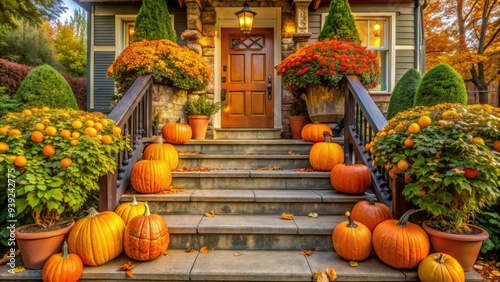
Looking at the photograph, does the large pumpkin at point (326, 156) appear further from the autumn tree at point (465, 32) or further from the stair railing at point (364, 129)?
the autumn tree at point (465, 32)

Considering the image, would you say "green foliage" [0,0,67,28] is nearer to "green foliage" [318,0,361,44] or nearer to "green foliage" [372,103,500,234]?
"green foliage" [318,0,361,44]

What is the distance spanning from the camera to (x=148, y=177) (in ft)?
8.48

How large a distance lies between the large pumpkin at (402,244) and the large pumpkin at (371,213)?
0.59 feet

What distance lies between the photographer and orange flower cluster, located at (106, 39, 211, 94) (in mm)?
3500

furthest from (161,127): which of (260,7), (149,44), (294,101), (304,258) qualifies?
(260,7)

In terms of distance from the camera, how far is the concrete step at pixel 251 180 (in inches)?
115

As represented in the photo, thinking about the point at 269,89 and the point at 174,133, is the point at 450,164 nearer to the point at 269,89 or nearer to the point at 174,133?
the point at 174,133

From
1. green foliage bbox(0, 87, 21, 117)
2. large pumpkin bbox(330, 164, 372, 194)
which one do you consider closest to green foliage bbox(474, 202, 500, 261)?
large pumpkin bbox(330, 164, 372, 194)

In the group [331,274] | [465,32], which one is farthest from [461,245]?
[465,32]

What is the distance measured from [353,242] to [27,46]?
587 inches

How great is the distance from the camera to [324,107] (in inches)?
148

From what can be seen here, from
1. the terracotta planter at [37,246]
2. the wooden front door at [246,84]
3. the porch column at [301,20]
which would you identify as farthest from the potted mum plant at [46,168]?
the porch column at [301,20]

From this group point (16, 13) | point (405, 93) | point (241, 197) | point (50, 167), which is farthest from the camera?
point (16, 13)

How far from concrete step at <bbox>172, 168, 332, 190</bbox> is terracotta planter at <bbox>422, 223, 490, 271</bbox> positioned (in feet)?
3.69
